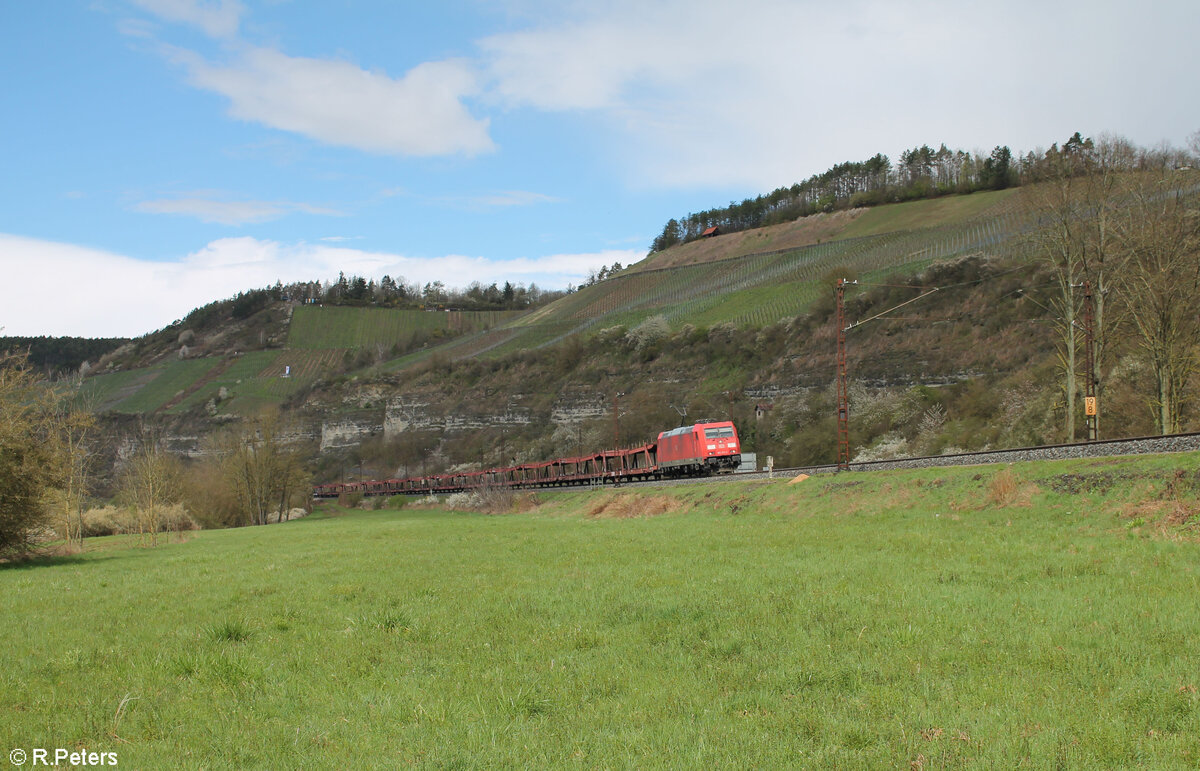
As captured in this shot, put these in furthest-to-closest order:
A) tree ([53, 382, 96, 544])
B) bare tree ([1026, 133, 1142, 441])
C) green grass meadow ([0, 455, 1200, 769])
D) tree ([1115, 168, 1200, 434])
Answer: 1. bare tree ([1026, 133, 1142, 441])
2. tree ([1115, 168, 1200, 434])
3. tree ([53, 382, 96, 544])
4. green grass meadow ([0, 455, 1200, 769])

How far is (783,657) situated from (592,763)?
3300mm

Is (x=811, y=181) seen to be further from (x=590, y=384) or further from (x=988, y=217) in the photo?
(x=590, y=384)

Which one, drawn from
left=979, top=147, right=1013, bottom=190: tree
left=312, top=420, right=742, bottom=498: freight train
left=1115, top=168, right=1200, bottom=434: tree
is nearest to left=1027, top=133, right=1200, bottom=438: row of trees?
left=1115, top=168, right=1200, bottom=434: tree

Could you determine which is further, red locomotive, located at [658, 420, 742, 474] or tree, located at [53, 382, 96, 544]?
red locomotive, located at [658, 420, 742, 474]

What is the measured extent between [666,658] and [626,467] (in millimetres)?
55877

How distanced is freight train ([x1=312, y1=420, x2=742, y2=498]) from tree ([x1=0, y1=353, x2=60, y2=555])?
119 ft

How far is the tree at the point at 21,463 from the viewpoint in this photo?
25203 mm

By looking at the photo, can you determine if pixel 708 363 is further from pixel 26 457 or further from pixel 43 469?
pixel 26 457

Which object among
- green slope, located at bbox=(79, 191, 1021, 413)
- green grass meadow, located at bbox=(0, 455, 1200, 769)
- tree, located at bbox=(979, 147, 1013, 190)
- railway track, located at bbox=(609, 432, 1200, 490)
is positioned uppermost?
tree, located at bbox=(979, 147, 1013, 190)

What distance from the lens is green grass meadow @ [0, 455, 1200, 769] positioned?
6.67 metres

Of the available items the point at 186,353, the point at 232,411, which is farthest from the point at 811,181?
the point at 186,353

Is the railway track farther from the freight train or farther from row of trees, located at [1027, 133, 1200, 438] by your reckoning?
the freight train

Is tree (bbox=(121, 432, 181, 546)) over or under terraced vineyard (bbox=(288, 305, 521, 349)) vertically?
under

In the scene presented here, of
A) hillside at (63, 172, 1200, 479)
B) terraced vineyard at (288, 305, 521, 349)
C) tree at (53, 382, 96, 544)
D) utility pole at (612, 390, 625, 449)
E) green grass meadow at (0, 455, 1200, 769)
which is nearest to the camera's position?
green grass meadow at (0, 455, 1200, 769)
